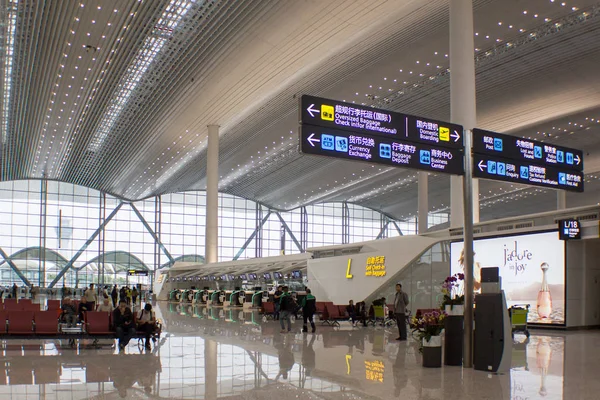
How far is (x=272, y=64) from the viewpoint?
1169 inches

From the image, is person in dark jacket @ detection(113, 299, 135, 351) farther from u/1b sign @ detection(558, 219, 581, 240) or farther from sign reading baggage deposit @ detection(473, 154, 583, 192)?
u/1b sign @ detection(558, 219, 581, 240)

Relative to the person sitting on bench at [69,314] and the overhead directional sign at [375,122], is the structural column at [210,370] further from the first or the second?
the overhead directional sign at [375,122]

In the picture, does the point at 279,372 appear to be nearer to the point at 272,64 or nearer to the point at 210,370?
the point at 210,370

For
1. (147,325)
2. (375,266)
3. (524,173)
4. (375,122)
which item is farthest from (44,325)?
(375,266)

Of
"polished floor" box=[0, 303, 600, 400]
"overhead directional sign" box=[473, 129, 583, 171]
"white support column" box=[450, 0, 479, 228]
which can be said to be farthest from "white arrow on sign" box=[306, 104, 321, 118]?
"white support column" box=[450, 0, 479, 228]

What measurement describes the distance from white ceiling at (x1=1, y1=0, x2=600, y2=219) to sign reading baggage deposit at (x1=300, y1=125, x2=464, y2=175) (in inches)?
583

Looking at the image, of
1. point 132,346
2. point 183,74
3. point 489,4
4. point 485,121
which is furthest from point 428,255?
point 485,121

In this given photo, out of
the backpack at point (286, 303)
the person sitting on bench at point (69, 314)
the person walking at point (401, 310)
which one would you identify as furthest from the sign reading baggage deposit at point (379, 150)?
the person sitting on bench at point (69, 314)

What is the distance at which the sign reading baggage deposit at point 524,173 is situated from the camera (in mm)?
10856

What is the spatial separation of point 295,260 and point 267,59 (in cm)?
1355

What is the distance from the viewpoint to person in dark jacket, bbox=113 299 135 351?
40.8 ft

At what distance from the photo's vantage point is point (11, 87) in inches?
1312

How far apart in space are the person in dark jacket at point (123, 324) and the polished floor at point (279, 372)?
236mm

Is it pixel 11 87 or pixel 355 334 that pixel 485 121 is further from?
pixel 11 87
